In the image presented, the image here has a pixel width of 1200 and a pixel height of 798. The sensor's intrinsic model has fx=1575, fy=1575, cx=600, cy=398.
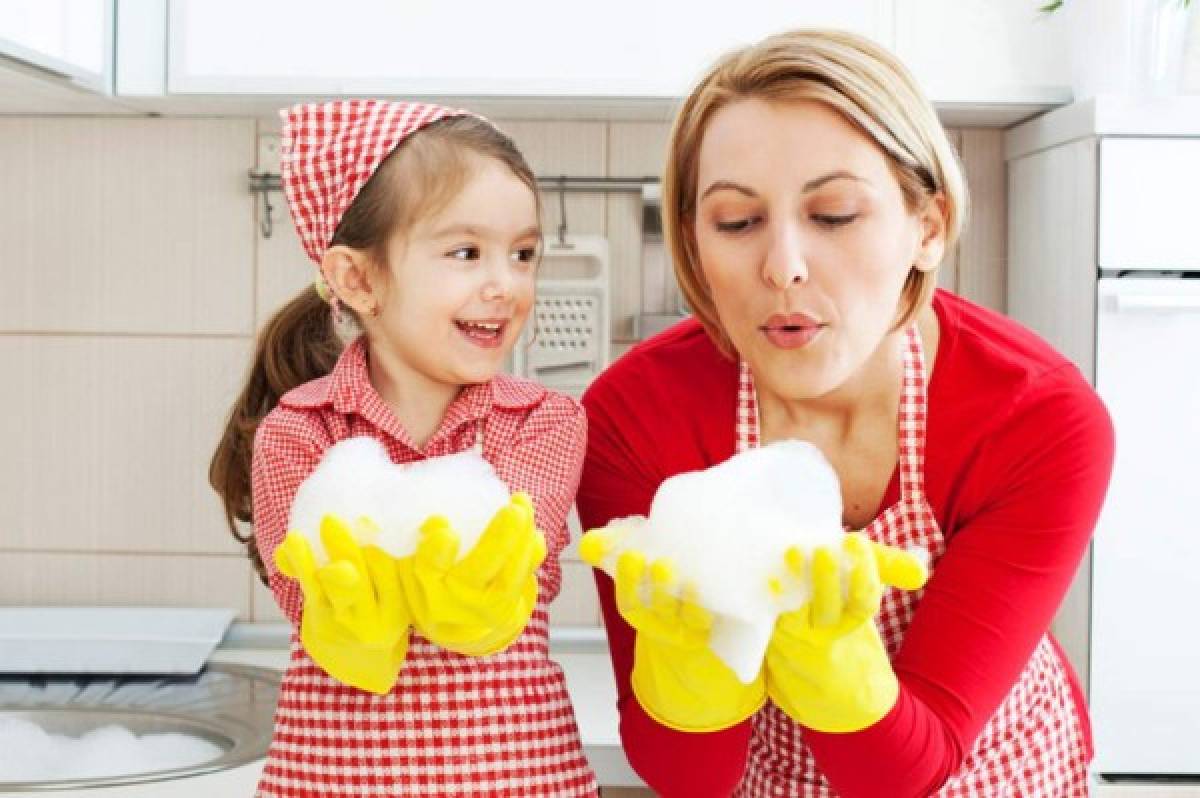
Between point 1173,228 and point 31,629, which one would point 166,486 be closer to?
point 31,629

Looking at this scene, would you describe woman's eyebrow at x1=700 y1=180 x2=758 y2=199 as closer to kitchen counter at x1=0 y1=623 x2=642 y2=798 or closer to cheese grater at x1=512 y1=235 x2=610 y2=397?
kitchen counter at x1=0 y1=623 x2=642 y2=798

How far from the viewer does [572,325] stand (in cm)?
198

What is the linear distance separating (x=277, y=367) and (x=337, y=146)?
26cm

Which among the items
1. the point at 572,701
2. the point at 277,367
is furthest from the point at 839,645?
the point at 572,701

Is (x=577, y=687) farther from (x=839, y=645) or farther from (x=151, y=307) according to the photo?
(x=839, y=645)

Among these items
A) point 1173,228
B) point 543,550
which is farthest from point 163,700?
point 1173,228

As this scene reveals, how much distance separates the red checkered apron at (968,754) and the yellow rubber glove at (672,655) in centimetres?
24

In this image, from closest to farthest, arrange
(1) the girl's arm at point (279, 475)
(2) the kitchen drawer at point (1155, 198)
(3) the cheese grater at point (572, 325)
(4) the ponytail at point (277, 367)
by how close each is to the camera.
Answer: (1) the girl's arm at point (279, 475)
(4) the ponytail at point (277, 367)
(2) the kitchen drawer at point (1155, 198)
(3) the cheese grater at point (572, 325)

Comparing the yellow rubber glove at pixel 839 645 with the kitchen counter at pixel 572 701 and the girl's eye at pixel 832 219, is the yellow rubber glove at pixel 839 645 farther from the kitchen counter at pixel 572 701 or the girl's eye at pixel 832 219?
the kitchen counter at pixel 572 701

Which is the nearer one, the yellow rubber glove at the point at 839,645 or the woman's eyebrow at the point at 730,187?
the yellow rubber glove at the point at 839,645

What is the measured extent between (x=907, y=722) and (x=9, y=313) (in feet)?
4.78

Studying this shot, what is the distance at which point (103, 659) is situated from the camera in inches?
73.4

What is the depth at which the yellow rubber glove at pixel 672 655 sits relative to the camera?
83 cm

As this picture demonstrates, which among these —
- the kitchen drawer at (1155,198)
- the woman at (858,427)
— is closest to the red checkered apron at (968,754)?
the woman at (858,427)
